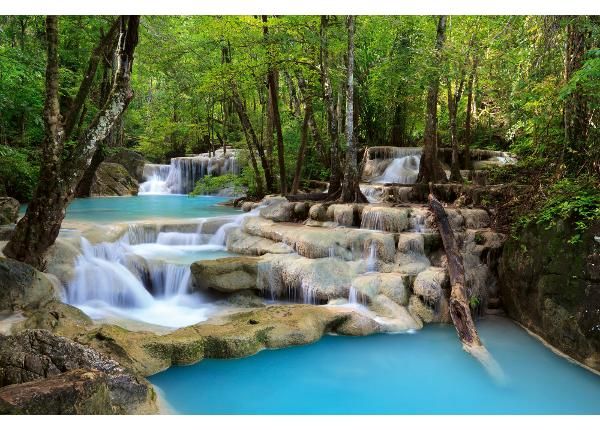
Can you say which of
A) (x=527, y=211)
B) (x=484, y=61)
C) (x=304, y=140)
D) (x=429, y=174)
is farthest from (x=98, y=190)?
(x=527, y=211)

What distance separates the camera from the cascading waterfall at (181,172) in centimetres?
2169

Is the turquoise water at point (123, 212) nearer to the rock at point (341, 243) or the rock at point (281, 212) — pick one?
the rock at point (281, 212)

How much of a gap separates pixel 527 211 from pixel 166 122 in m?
17.9

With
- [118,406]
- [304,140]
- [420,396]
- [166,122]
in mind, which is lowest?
[420,396]

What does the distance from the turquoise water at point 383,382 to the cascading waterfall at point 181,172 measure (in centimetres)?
1657

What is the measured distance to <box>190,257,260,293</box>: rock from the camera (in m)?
7.36

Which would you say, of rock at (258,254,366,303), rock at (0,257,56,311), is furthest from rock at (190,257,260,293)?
rock at (0,257,56,311)

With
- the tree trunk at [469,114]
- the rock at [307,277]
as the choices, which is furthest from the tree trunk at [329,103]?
the rock at [307,277]

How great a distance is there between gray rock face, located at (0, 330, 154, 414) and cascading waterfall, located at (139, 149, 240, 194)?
57.3 feet

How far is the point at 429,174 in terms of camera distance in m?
11.3

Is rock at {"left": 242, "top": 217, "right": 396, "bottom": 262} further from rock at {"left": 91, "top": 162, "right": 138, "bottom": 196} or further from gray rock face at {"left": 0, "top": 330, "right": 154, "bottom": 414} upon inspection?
rock at {"left": 91, "top": 162, "right": 138, "bottom": 196}

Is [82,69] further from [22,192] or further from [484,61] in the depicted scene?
[484,61]

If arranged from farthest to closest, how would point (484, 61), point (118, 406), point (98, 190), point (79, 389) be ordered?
point (98, 190), point (484, 61), point (118, 406), point (79, 389)

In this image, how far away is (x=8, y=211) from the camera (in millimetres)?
9875
